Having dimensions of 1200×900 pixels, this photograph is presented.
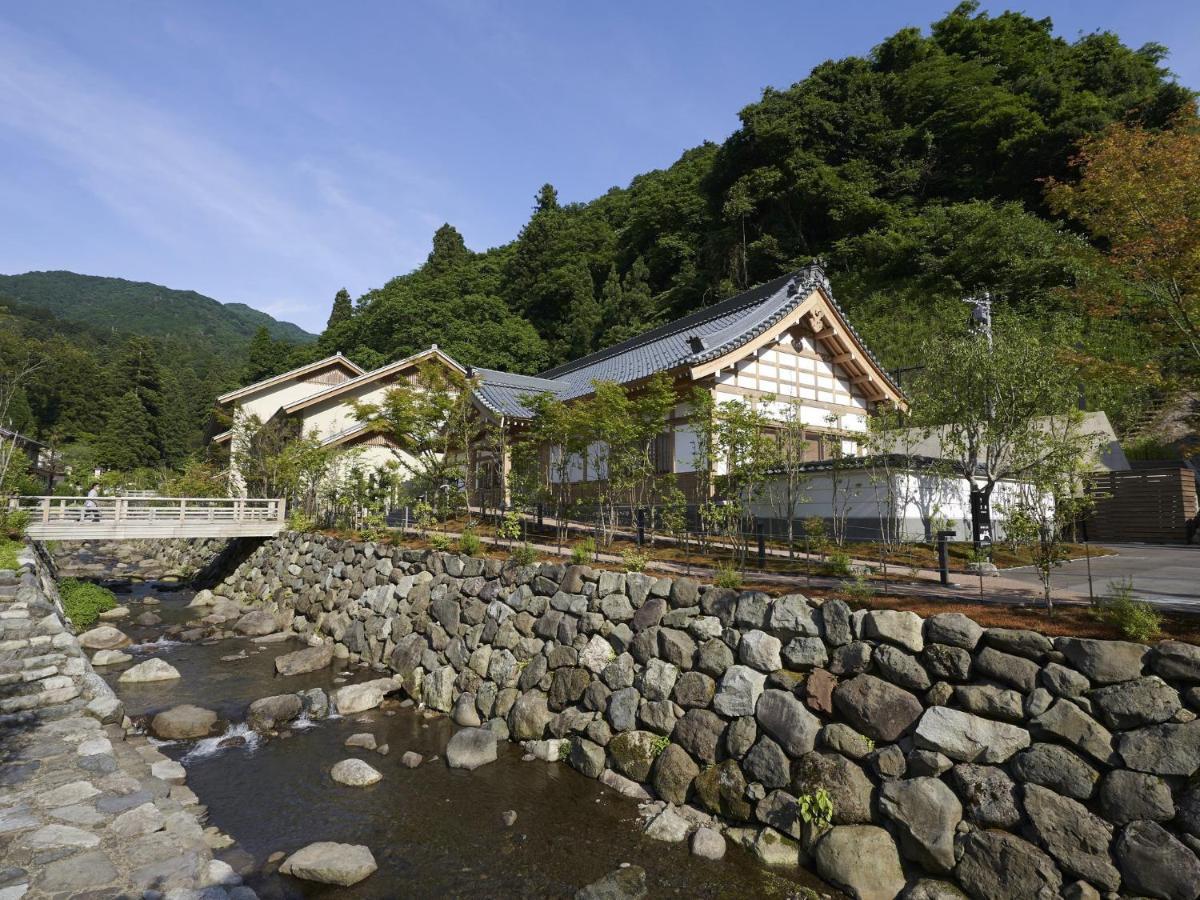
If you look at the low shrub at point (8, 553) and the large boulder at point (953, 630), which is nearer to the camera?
the large boulder at point (953, 630)

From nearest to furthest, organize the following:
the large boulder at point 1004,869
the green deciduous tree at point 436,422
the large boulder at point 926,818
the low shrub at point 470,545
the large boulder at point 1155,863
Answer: the large boulder at point 1155,863
the large boulder at point 1004,869
the large boulder at point 926,818
the low shrub at point 470,545
the green deciduous tree at point 436,422

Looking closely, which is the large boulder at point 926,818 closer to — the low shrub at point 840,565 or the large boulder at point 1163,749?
the large boulder at point 1163,749

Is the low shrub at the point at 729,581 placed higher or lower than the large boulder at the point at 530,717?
higher

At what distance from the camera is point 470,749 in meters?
8.08

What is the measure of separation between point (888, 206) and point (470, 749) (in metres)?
33.9

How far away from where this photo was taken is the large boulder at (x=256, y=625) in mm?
15055

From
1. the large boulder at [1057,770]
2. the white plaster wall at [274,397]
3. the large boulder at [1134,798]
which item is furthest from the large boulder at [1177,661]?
the white plaster wall at [274,397]

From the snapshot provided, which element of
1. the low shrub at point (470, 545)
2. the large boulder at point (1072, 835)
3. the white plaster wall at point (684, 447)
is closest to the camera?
the large boulder at point (1072, 835)

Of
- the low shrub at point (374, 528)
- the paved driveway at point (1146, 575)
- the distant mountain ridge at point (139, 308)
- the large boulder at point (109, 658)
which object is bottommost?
the large boulder at point (109, 658)

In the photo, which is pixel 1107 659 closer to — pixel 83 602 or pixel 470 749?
pixel 470 749

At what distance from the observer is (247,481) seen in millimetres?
25953

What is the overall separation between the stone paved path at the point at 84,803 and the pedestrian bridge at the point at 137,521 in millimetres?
10287

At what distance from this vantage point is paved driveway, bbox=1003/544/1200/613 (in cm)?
723

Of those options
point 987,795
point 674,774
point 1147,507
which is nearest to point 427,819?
point 674,774
